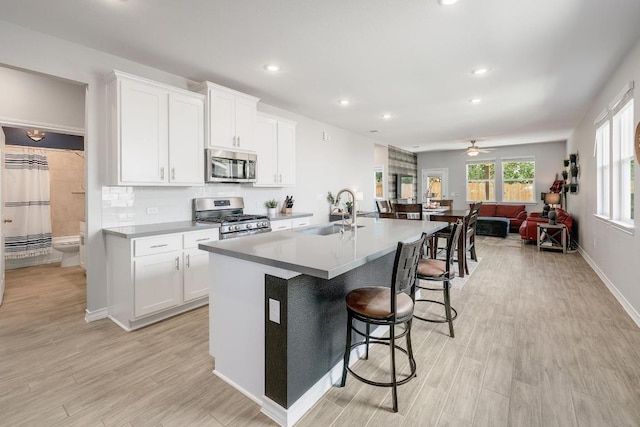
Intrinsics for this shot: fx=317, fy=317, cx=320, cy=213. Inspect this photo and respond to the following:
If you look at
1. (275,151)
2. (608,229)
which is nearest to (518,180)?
(608,229)

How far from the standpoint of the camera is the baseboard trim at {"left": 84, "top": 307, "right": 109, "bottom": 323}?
3090 mm

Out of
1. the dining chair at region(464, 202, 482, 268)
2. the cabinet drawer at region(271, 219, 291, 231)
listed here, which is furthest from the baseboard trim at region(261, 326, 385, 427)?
the dining chair at region(464, 202, 482, 268)

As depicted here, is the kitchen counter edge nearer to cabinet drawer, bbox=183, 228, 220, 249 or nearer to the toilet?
cabinet drawer, bbox=183, 228, 220, 249

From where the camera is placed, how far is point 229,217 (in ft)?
12.8

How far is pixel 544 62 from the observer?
3.40 metres

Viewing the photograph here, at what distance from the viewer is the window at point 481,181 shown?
10211 millimetres

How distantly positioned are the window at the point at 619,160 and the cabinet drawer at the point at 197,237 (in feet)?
14.4

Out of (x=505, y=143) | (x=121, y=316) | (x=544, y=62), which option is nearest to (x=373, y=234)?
(x=121, y=316)

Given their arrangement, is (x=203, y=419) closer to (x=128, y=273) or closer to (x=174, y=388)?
→ (x=174, y=388)

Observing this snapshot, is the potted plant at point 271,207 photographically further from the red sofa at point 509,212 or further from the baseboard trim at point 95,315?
the red sofa at point 509,212

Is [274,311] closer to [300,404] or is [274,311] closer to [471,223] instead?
[300,404]

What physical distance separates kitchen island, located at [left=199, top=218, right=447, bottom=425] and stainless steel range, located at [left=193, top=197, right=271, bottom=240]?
1.39 m

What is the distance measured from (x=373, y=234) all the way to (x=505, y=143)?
849 cm

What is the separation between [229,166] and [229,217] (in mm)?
632
